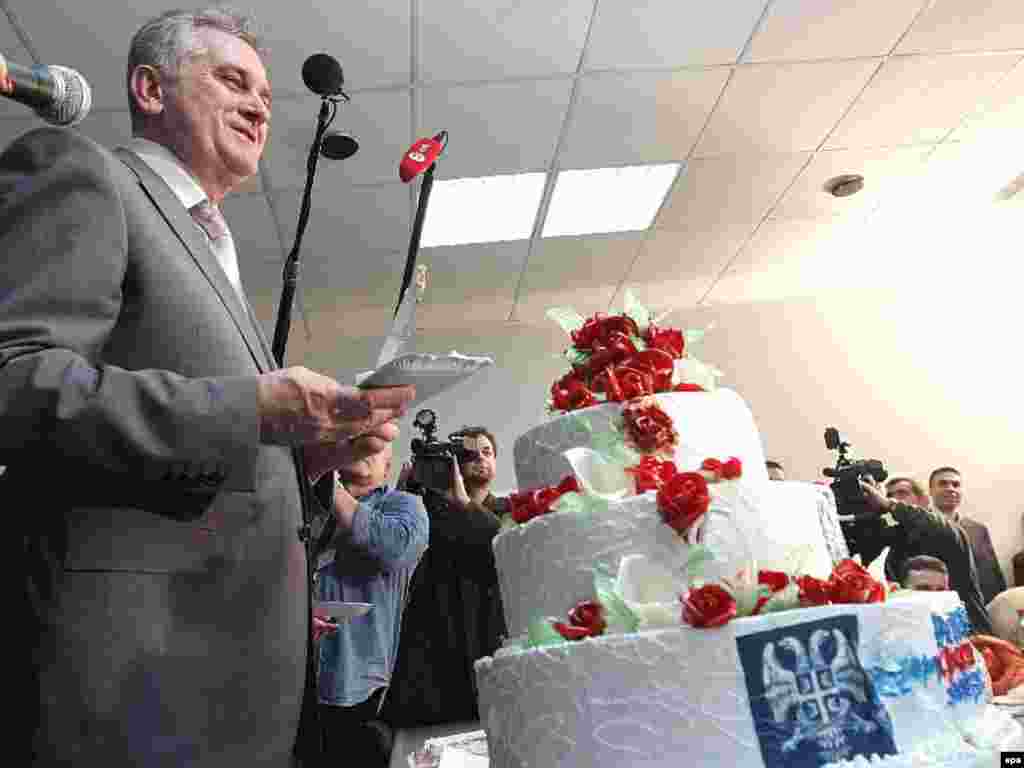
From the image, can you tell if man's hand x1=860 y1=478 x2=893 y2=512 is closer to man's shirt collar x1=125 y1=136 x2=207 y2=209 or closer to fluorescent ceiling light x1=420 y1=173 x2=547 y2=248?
fluorescent ceiling light x1=420 y1=173 x2=547 y2=248

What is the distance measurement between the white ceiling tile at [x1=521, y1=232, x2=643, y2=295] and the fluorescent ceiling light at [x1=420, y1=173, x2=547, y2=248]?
30 centimetres

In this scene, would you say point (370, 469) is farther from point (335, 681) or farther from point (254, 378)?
point (254, 378)

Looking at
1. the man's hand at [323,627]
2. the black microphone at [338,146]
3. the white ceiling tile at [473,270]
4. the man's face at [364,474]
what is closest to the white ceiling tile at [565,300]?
the white ceiling tile at [473,270]

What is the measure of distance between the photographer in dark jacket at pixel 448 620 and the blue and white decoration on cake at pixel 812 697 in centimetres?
153

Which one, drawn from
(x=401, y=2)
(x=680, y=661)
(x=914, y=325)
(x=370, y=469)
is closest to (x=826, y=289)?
(x=914, y=325)

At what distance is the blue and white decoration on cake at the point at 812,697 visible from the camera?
1.19 metres

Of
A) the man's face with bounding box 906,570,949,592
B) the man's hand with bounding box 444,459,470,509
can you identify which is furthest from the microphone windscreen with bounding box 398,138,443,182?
the man's face with bounding box 906,570,949,592

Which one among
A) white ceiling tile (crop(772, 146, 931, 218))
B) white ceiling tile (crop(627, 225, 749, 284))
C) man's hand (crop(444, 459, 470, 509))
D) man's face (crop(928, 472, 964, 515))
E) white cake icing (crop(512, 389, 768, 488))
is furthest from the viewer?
white ceiling tile (crop(627, 225, 749, 284))

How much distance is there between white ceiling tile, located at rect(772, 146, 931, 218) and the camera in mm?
4672

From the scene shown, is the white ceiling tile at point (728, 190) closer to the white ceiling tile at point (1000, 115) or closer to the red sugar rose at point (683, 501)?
the white ceiling tile at point (1000, 115)

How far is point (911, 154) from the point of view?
4719mm

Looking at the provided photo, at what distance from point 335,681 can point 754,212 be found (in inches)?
146

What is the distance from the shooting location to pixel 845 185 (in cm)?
494

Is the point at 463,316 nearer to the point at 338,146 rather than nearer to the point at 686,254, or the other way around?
the point at 686,254
